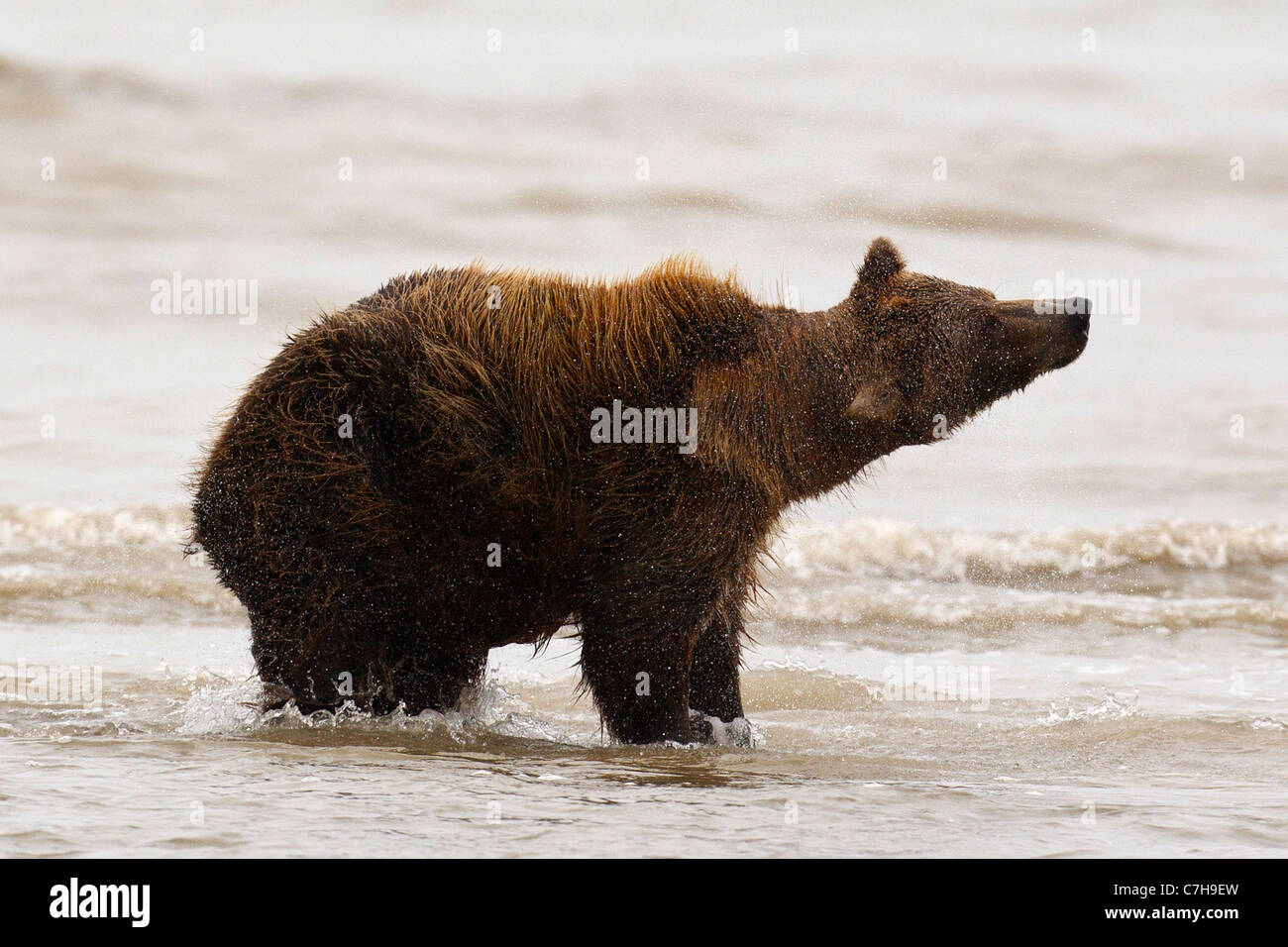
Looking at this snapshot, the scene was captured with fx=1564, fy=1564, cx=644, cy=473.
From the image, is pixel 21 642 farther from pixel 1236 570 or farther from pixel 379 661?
pixel 1236 570

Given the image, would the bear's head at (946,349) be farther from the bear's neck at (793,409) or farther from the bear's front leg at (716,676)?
the bear's front leg at (716,676)

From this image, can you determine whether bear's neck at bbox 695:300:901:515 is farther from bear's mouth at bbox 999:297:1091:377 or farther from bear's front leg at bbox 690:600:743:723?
bear's front leg at bbox 690:600:743:723

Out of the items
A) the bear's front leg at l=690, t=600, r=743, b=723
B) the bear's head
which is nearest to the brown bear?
the bear's head

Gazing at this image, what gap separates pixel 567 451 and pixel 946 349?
1.63 metres

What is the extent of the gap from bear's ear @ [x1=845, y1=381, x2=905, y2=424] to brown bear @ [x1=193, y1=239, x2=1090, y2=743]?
0.01 m

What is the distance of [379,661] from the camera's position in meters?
6.56

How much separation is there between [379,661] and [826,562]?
7336 mm

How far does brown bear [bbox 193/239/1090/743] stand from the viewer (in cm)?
623

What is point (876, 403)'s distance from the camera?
639 cm

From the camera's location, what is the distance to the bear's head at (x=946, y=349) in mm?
6477

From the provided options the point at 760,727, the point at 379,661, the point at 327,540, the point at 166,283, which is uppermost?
the point at 166,283

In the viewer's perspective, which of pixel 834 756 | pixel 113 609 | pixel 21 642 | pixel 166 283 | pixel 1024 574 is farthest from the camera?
pixel 166 283

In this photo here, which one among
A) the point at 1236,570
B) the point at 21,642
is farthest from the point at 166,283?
the point at 1236,570

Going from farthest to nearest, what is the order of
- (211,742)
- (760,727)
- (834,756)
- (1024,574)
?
(1024,574) → (760,727) → (834,756) → (211,742)
